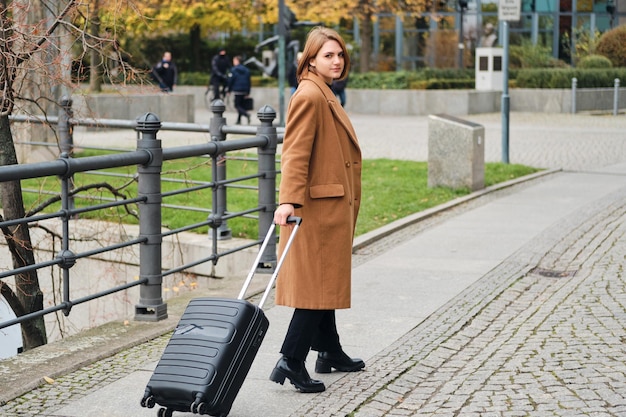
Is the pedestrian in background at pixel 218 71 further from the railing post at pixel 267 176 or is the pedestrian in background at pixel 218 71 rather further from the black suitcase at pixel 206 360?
the black suitcase at pixel 206 360

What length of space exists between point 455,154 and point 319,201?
29.4 ft

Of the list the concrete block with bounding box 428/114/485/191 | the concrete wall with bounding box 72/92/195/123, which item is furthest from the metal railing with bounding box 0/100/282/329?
the concrete wall with bounding box 72/92/195/123

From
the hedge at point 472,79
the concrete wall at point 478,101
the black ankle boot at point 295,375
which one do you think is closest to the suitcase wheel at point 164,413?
the black ankle boot at point 295,375

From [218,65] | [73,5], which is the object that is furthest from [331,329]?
[218,65]

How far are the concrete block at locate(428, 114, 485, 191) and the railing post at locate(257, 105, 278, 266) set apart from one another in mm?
5347

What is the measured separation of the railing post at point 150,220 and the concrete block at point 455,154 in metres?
7.54

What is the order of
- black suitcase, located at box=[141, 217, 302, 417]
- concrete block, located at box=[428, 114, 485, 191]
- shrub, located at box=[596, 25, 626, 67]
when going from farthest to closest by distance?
shrub, located at box=[596, 25, 626, 67]
concrete block, located at box=[428, 114, 485, 191]
black suitcase, located at box=[141, 217, 302, 417]

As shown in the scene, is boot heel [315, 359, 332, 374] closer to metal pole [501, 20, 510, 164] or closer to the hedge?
metal pole [501, 20, 510, 164]

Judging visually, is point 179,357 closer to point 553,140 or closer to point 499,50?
point 553,140

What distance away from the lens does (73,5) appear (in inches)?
313

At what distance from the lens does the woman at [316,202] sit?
5629 millimetres

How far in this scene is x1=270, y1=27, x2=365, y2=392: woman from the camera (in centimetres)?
563

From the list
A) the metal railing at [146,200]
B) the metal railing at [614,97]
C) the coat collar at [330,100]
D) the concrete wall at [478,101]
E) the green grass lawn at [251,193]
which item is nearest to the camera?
the coat collar at [330,100]

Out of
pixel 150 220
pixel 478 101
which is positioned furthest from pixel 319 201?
pixel 478 101
